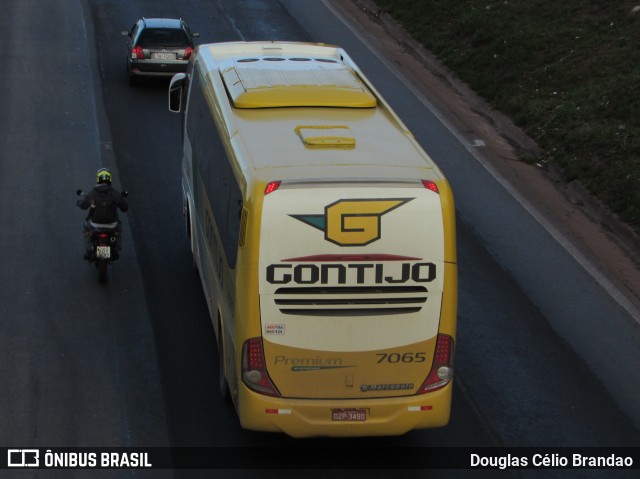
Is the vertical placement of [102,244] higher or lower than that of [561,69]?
higher

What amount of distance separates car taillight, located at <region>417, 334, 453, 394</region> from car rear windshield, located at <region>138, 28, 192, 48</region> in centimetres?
1850

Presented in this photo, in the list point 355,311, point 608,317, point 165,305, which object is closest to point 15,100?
point 165,305

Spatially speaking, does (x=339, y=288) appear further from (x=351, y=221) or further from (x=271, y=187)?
(x=271, y=187)

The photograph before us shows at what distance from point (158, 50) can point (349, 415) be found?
→ 18469 millimetres

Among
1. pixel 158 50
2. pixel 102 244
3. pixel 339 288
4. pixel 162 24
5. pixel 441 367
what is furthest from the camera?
pixel 162 24

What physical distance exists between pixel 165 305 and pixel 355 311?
222 inches

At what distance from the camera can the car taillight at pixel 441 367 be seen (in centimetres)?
1295

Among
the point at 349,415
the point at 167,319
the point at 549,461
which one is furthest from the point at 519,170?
the point at 349,415

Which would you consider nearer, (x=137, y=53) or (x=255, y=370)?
(x=255, y=370)

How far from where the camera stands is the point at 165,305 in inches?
696

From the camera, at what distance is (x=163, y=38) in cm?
3002

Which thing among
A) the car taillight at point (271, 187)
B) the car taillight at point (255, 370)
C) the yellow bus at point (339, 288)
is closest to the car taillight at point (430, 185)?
the yellow bus at point (339, 288)

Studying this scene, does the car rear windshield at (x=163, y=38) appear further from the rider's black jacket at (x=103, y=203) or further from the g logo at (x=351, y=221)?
the g logo at (x=351, y=221)

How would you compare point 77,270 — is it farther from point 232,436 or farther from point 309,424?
point 309,424
